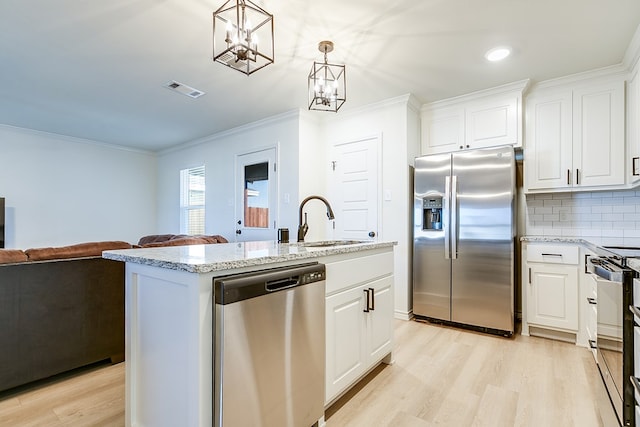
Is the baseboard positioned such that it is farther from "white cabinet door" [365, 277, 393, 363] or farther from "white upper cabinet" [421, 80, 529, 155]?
"white upper cabinet" [421, 80, 529, 155]

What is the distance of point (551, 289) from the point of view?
9.33ft

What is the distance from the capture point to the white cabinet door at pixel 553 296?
2.74 meters

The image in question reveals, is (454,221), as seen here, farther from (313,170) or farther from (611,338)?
(313,170)

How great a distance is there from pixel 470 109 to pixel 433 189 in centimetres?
98

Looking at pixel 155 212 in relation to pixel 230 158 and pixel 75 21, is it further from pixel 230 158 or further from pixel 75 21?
pixel 75 21

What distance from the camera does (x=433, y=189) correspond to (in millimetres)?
3275

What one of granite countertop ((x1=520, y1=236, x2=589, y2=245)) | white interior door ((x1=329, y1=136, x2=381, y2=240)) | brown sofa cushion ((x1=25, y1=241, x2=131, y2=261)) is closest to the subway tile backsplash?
granite countertop ((x1=520, y1=236, x2=589, y2=245))

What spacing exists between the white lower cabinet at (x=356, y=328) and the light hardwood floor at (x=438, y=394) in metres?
0.16

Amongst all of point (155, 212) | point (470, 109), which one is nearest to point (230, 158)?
point (155, 212)

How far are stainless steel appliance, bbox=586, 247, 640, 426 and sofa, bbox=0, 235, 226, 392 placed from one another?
2967 millimetres

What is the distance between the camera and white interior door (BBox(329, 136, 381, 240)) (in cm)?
Answer: 373

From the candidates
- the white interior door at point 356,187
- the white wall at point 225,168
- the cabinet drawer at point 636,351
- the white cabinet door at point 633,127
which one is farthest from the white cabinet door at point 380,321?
the white cabinet door at point 633,127

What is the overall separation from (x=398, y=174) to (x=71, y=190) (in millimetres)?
5189

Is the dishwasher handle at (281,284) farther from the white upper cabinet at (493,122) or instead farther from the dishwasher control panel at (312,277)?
the white upper cabinet at (493,122)
